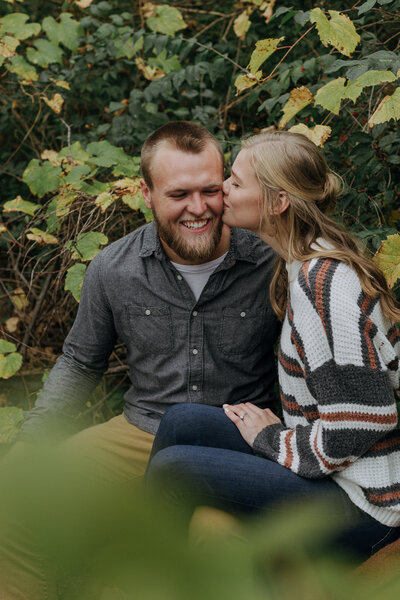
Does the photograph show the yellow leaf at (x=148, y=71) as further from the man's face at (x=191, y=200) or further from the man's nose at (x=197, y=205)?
the man's nose at (x=197, y=205)

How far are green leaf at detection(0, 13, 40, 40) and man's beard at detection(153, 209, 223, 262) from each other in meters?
1.46

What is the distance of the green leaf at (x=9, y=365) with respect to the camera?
99.9 inches

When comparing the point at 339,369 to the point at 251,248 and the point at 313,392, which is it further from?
the point at 251,248

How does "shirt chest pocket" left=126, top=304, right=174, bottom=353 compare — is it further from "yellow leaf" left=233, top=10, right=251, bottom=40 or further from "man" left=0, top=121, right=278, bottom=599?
"yellow leaf" left=233, top=10, right=251, bottom=40

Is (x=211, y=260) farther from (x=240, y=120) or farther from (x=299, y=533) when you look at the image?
(x=299, y=533)

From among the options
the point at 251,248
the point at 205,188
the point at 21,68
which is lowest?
the point at 251,248

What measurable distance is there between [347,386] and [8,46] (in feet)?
7.62

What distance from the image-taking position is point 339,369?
146cm

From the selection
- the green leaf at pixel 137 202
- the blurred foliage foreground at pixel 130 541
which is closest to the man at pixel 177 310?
the green leaf at pixel 137 202

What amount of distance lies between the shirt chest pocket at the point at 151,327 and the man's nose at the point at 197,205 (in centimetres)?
33

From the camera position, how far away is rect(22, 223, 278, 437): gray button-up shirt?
2.11m

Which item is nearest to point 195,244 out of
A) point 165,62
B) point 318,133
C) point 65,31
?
point 318,133

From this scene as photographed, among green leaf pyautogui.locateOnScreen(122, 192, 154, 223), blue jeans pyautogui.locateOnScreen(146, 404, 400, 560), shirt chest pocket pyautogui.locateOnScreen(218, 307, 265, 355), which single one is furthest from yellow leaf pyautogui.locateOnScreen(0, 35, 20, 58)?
blue jeans pyautogui.locateOnScreen(146, 404, 400, 560)

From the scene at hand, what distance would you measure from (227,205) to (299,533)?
158 centimetres
